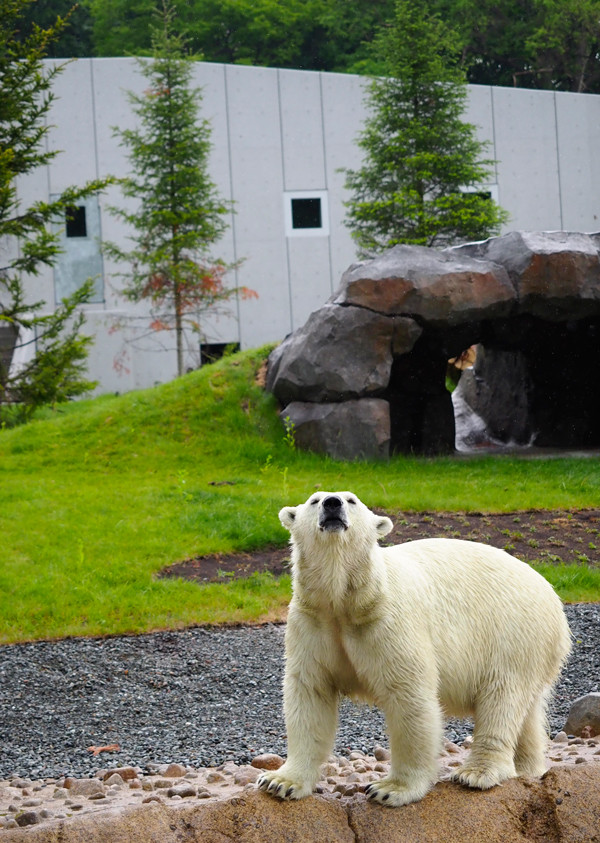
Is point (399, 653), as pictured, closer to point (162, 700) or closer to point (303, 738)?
point (303, 738)

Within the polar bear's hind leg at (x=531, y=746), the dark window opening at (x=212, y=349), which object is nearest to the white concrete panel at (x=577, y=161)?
the dark window opening at (x=212, y=349)

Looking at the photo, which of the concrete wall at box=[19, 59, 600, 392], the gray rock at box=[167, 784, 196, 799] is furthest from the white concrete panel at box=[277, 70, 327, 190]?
the gray rock at box=[167, 784, 196, 799]

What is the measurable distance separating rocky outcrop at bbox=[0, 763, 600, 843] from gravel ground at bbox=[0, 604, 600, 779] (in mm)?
1464

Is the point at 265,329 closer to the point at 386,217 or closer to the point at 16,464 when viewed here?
the point at 386,217

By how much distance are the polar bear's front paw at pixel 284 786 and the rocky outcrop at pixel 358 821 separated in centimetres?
3


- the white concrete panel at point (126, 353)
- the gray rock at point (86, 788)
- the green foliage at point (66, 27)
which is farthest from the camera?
the green foliage at point (66, 27)

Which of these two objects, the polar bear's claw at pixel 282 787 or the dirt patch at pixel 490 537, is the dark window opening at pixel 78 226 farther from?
the polar bear's claw at pixel 282 787

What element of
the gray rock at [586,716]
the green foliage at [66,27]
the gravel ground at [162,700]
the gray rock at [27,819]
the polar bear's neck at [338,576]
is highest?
the green foliage at [66,27]

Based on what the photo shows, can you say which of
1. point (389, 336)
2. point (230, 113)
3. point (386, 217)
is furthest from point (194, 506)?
point (230, 113)

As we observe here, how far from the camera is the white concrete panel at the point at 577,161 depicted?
71.4ft

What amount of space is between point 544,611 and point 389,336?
317 inches

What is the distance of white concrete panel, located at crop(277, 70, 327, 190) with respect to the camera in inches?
803

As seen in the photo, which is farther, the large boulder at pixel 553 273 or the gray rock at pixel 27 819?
the large boulder at pixel 553 273

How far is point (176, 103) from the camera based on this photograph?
649 inches
